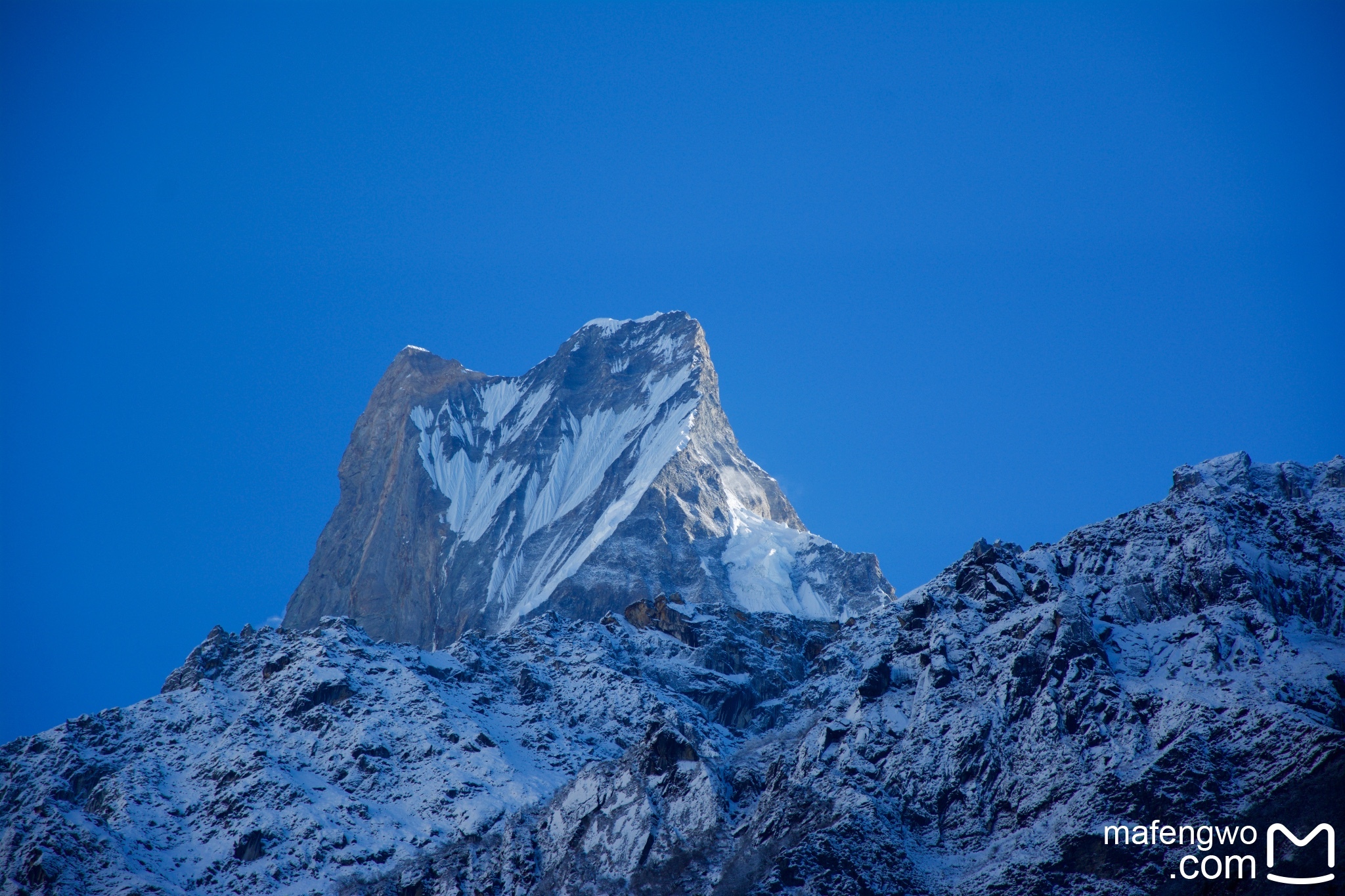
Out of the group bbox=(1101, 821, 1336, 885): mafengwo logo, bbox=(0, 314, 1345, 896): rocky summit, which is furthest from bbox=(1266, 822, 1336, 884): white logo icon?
bbox=(0, 314, 1345, 896): rocky summit

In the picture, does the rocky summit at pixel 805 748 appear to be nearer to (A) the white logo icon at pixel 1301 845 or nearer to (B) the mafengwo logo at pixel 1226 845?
(B) the mafengwo logo at pixel 1226 845

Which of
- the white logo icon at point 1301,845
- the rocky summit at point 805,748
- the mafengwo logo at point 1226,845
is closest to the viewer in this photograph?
the white logo icon at point 1301,845

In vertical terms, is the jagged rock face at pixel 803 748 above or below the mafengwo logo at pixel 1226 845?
above

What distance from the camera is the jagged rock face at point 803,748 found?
9006 centimetres

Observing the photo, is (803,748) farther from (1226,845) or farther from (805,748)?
(1226,845)

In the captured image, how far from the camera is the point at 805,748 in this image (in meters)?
108

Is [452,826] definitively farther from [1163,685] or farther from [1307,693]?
[1307,693]

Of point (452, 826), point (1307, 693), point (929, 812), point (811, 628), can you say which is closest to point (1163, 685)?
point (1307, 693)

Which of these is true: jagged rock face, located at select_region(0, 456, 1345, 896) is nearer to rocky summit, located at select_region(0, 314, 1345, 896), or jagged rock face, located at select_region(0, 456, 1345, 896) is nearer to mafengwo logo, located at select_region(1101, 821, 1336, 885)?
rocky summit, located at select_region(0, 314, 1345, 896)

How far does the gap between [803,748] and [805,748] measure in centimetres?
45

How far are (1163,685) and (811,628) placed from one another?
89235 millimetres

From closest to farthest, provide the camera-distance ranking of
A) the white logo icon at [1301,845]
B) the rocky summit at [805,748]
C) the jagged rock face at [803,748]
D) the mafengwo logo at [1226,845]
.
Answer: the white logo icon at [1301,845]
the mafengwo logo at [1226,845]
the rocky summit at [805,748]
the jagged rock face at [803,748]

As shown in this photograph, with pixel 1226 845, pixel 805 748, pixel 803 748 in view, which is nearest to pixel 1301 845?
pixel 1226 845

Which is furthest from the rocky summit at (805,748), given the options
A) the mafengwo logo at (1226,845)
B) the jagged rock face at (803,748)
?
the mafengwo logo at (1226,845)
